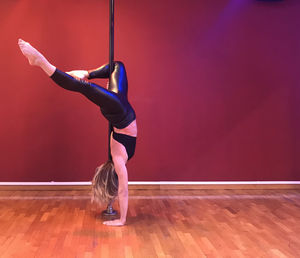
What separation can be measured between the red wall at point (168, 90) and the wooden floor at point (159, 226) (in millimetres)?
385

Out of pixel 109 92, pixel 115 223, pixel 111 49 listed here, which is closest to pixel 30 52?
pixel 109 92

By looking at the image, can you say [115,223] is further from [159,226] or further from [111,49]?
[111,49]

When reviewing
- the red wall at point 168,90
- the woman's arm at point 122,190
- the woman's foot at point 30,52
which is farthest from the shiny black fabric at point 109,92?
the red wall at point 168,90

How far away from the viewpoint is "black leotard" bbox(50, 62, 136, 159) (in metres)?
3.24

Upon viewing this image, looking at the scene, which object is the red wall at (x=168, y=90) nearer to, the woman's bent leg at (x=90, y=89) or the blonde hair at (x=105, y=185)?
the blonde hair at (x=105, y=185)

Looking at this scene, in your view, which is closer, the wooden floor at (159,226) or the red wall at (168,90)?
the wooden floor at (159,226)

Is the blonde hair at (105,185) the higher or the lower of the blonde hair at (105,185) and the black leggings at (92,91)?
the lower

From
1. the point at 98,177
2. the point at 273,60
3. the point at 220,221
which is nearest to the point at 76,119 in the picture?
the point at 98,177

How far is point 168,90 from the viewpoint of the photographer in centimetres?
507

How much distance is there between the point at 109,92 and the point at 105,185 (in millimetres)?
829

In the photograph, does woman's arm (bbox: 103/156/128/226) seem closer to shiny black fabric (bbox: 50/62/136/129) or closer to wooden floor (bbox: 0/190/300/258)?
wooden floor (bbox: 0/190/300/258)

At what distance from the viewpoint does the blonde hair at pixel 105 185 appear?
370 cm

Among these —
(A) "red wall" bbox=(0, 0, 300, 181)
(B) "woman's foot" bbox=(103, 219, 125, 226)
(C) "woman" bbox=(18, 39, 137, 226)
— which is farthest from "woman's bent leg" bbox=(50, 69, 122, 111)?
(A) "red wall" bbox=(0, 0, 300, 181)

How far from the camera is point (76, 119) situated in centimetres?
497
